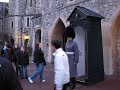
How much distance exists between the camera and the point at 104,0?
36.2 ft

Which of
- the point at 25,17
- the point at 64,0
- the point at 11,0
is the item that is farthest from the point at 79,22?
the point at 11,0

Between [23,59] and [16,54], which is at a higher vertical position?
[16,54]

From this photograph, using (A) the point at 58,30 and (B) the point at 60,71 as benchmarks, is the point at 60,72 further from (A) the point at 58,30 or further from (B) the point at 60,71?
(A) the point at 58,30

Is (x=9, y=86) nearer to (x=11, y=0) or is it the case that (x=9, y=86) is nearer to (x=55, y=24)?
(x=55, y=24)

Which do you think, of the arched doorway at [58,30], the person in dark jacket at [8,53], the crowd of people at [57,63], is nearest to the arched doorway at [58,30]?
the arched doorway at [58,30]

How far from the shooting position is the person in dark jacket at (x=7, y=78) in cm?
202

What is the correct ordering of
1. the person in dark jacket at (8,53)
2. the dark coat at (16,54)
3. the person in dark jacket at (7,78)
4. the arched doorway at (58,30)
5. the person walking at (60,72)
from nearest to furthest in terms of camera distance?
the person in dark jacket at (7,78), the person walking at (60,72), the person in dark jacket at (8,53), the dark coat at (16,54), the arched doorway at (58,30)

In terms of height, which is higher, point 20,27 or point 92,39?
point 20,27

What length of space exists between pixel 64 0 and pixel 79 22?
593 cm

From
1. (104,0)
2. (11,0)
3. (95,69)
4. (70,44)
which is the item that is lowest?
(95,69)

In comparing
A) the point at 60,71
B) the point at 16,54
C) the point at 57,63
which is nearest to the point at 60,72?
the point at 60,71

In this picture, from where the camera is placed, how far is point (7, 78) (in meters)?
2.04

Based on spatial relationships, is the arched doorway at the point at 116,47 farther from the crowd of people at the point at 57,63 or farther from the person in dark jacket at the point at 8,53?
the person in dark jacket at the point at 8,53

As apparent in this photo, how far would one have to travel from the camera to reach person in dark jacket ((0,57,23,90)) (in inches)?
79.7
